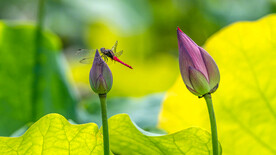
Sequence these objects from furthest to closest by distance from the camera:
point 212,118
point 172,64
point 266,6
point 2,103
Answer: point 266,6 < point 172,64 < point 2,103 < point 212,118

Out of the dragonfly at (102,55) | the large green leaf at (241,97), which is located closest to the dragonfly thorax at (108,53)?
the dragonfly at (102,55)

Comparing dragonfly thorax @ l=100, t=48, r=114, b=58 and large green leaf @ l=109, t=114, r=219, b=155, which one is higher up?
dragonfly thorax @ l=100, t=48, r=114, b=58

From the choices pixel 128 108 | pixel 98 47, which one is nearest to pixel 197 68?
pixel 128 108

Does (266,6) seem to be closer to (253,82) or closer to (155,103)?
(155,103)

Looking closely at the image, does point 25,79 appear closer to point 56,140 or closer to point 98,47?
point 56,140

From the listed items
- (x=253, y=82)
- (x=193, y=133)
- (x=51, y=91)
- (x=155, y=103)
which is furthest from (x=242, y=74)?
(x=51, y=91)

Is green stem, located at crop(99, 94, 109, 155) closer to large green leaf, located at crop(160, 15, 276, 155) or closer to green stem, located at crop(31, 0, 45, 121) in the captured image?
large green leaf, located at crop(160, 15, 276, 155)

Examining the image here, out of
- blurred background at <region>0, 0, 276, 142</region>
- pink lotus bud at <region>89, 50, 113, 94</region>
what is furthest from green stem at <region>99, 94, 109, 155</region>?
blurred background at <region>0, 0, 276, 142</region>
